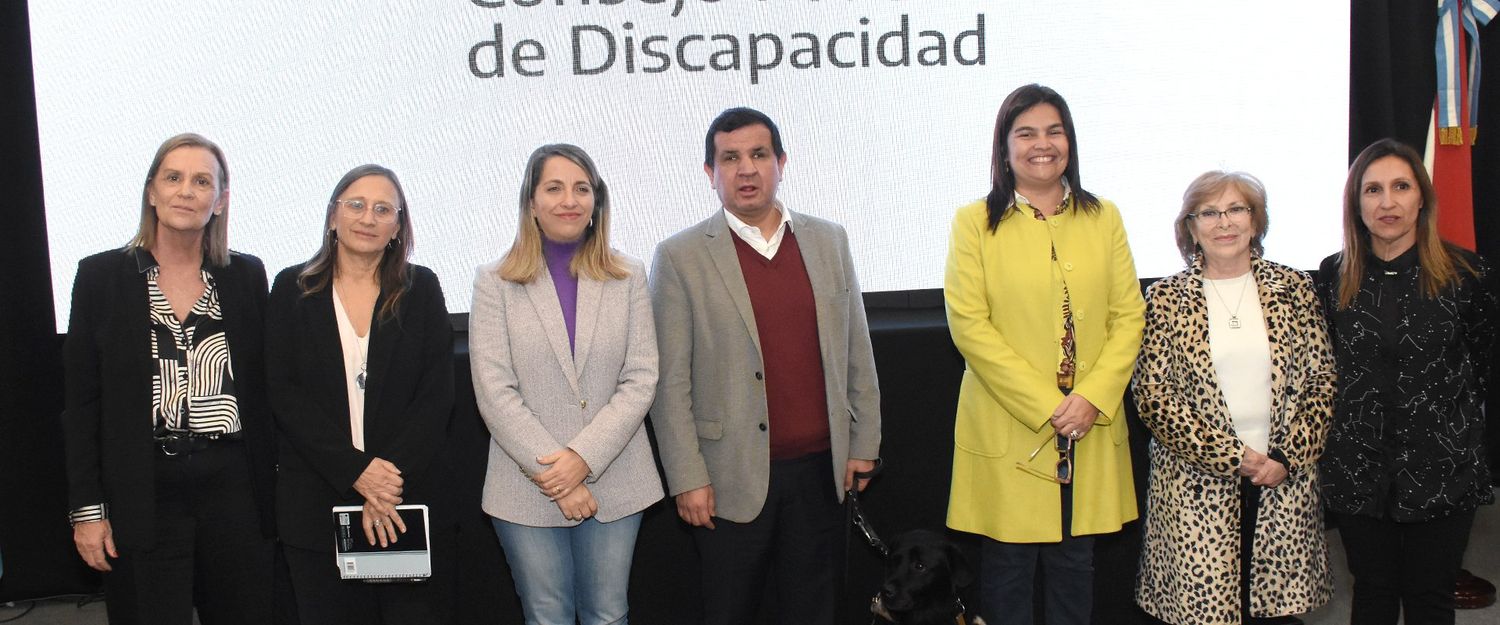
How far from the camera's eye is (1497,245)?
14.8 ft

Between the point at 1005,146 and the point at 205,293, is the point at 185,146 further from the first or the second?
the point at 1005,146

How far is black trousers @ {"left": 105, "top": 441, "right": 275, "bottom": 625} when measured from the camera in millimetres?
2410

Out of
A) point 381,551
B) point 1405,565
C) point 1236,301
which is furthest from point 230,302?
point 1405,565

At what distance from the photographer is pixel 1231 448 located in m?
2.66

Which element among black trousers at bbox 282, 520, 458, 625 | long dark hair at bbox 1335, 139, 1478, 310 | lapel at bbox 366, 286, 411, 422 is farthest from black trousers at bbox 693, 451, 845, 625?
long dark hair at bbox 1335, 139, 1478, 310

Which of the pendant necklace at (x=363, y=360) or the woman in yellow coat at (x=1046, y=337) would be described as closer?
the pendant necklace at (x=363, y=360)

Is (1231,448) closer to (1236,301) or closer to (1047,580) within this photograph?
(1236,301)

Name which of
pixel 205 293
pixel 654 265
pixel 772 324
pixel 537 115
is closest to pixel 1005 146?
pixel 772 324

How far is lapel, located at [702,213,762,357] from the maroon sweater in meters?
0.03

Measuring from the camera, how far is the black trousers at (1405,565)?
2.65 meters

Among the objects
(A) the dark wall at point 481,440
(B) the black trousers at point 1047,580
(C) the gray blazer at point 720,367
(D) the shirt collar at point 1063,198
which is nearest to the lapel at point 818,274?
(C) the gray blazer at point 720,367

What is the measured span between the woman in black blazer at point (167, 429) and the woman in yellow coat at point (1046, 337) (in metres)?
1.83

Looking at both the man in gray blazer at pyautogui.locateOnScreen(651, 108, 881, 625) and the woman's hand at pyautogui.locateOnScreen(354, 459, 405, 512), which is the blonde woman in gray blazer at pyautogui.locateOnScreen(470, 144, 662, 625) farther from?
the woman's hand at pyautogui.locateOnScreen(354, 459, 405, 512)

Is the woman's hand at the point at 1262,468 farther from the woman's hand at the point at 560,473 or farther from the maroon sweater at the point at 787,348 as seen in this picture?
the woman's hand at the point at 560,473
